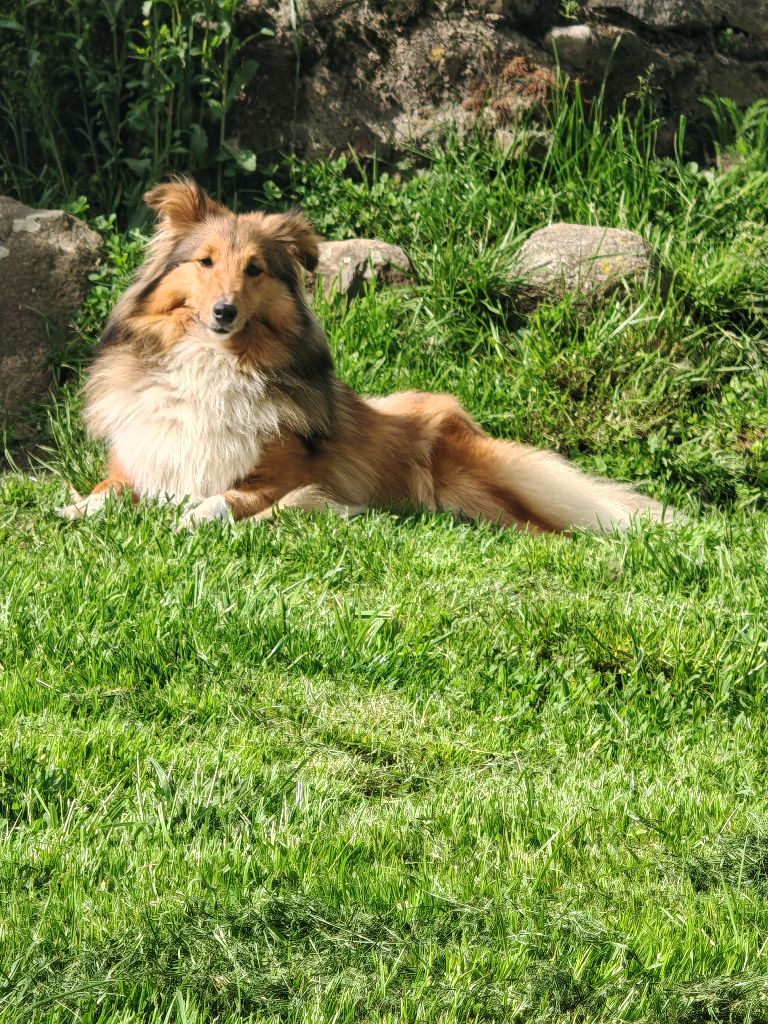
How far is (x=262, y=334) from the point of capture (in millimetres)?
4961

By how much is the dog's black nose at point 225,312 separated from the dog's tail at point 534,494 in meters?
1.33

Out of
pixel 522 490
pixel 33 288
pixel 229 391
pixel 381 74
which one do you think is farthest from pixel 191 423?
pixel 381 74

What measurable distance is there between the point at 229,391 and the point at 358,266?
2030 millimetres

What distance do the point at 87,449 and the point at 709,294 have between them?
3341 mm

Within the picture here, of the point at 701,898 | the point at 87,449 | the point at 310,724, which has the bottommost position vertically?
the point at 87,449

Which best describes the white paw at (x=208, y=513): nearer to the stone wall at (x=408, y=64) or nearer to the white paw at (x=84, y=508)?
the white paw at (x=84, y=508)

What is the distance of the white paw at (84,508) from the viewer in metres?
4.56

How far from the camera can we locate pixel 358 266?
21.9 ft

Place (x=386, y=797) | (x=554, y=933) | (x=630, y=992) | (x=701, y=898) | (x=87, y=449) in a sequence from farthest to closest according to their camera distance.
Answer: (x=87, y=449) → (x=386, y=797) → (x=701, y=898) → (x=554, y=933) → (x=630, y=992)

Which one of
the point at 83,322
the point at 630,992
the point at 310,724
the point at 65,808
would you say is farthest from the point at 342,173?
the point at 630,992

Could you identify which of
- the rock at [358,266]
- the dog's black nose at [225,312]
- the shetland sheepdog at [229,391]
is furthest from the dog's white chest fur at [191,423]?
the rock at [358,266]

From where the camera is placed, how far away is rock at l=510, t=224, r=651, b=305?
639 cm

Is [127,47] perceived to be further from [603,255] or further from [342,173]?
[603,255]

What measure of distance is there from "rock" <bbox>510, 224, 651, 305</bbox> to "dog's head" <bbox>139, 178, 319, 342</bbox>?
170 centimetres
